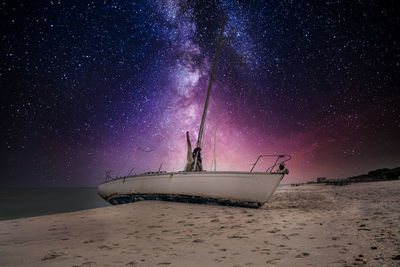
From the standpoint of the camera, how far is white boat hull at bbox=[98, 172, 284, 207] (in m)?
9.37

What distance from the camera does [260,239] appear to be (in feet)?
14.9

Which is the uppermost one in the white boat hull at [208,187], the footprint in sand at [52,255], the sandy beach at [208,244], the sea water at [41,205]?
the white boat hull at [208,187]

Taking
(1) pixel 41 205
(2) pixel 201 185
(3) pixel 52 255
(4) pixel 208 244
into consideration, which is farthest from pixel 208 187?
(1) pixel 41 205

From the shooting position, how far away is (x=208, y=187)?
10.5 m

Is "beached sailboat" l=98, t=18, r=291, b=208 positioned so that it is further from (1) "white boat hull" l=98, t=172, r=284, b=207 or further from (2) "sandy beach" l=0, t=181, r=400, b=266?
(2) "sandy beach" l=0, t=181, r=400, b=266

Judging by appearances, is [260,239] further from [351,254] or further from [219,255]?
[351,254]

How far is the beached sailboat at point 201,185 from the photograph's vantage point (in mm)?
9352

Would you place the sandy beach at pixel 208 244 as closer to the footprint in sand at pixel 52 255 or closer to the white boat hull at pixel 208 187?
the footprint in sand at pixel 52 255

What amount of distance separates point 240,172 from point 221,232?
175 inches

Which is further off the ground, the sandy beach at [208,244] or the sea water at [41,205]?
the sandy beach at [208,244]

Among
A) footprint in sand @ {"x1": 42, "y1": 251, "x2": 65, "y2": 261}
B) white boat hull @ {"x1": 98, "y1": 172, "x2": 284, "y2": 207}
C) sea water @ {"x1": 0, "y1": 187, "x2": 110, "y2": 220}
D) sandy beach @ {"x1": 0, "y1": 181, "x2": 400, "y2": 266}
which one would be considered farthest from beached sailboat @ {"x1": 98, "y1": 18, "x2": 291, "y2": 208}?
sea water @ {"x1": 0, "y1": 187, "x2": 110, "y2": 220}

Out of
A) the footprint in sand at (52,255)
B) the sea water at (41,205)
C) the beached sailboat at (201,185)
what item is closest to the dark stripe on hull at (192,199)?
the beached sailboat at (201,185)

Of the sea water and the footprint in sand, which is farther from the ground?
the footprint in sand

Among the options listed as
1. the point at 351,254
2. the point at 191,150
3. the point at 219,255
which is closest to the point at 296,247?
the point at 351,254
